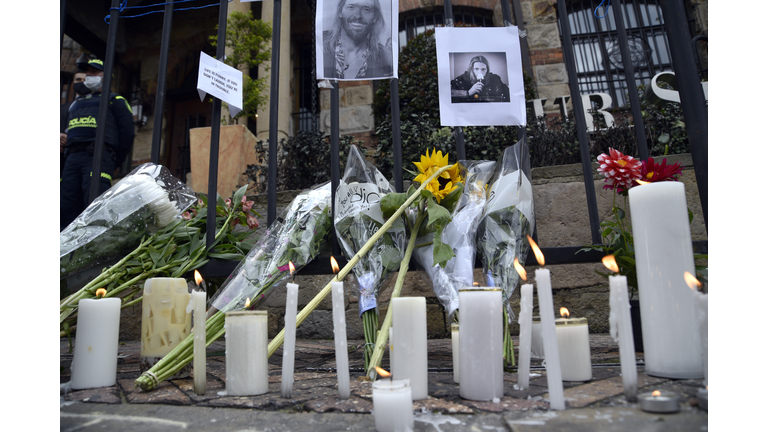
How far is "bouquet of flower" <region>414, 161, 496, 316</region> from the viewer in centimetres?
119

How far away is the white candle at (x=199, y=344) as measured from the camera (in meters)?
0.96

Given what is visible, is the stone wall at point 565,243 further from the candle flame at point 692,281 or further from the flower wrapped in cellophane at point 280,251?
the candle flame at point 692,281

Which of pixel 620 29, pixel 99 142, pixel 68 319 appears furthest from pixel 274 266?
pixel 620 29

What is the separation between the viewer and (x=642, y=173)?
4.32ft

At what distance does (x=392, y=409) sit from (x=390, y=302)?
305 mm

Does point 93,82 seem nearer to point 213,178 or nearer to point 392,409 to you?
→ point 213,178

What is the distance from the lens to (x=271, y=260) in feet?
4.47

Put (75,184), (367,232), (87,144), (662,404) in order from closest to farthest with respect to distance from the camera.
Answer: (662,404)
(367,232)
(75,184)
(87,144)

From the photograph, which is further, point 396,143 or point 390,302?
point 396,143

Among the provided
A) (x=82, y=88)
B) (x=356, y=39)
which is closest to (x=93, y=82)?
(x=82, y=88)

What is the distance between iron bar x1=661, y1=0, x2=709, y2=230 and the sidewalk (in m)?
0.56

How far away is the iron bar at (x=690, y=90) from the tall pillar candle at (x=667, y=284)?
37 cm

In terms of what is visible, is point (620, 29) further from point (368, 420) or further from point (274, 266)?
point (368, 420)

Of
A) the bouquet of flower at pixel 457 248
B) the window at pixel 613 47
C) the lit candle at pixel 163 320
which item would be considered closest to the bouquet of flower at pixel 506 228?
the bouquet of flower at pixel 457 248
